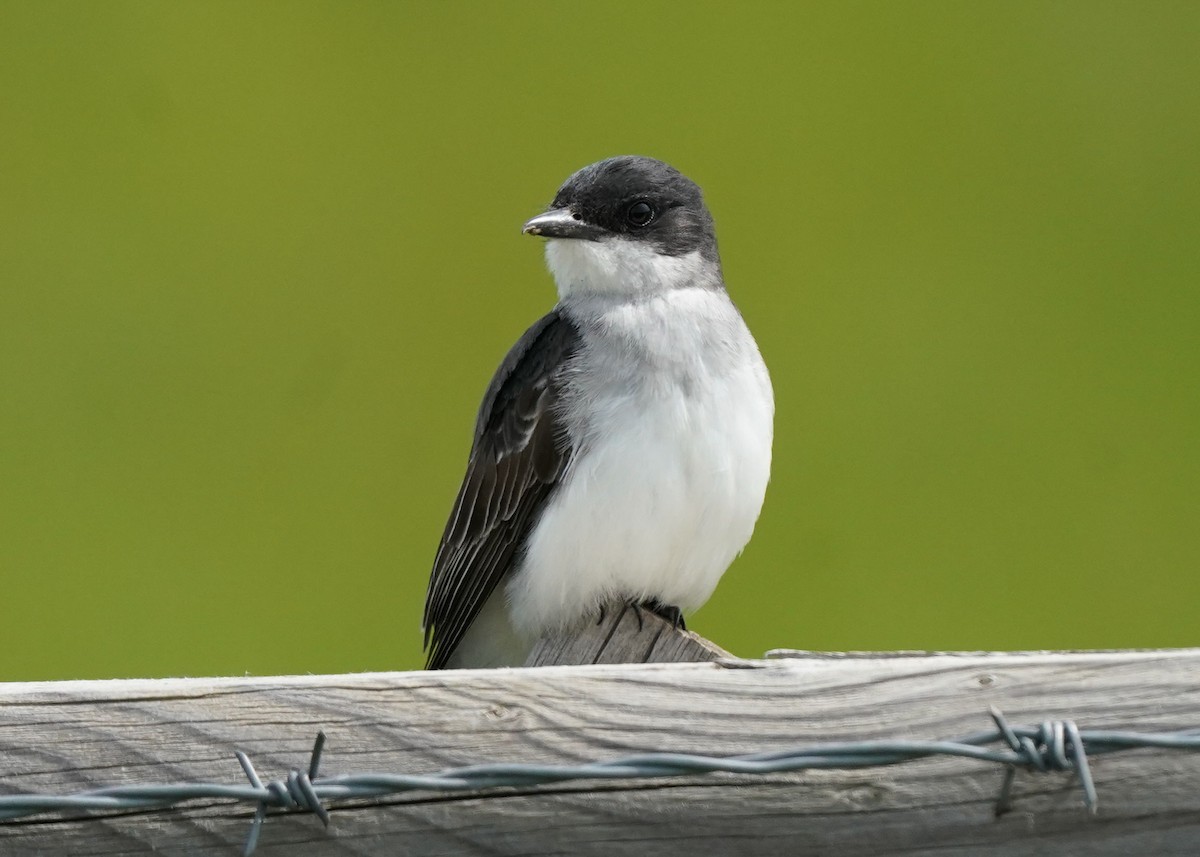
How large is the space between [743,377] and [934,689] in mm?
1954

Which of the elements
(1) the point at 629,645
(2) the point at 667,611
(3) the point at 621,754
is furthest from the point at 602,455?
(3) the point at 621,754

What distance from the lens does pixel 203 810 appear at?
2041mm

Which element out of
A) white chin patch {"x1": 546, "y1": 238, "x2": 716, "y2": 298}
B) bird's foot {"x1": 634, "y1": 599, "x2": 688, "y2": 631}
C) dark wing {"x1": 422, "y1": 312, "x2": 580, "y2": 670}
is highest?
white chin patch {"x1": 546, "y1": 238, "x2": 716, "y2": 298}

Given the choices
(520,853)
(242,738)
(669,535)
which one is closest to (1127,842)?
(520,853)

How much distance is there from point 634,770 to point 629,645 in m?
0.69

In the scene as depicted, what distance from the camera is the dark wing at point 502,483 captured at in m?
3.89

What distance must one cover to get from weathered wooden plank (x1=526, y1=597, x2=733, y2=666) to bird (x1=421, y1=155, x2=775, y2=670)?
990 millimetres

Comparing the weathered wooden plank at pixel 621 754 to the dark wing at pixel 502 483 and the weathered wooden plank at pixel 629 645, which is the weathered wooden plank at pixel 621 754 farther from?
the dark wing at pixel 502 483

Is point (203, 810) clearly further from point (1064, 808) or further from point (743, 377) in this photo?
point (743, 377)

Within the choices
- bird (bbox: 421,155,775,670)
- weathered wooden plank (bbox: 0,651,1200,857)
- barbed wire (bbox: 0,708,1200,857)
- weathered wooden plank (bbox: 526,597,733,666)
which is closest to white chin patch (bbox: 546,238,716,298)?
bird (bbox: 421,155,775,670)

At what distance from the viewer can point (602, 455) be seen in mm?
3787

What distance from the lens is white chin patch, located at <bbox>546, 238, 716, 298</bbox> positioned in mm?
4254

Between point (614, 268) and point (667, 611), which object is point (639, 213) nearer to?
point (614, 268)

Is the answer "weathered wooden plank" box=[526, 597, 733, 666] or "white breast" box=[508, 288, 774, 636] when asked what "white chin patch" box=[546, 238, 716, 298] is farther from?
"weathered wooden plank" box=[526, 597, 733, 666]
